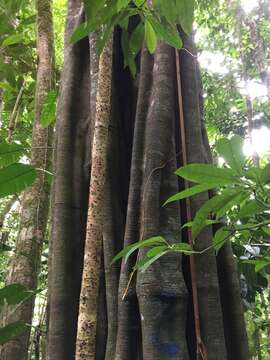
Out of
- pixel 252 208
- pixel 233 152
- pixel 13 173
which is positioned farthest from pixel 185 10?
pixel 13 173

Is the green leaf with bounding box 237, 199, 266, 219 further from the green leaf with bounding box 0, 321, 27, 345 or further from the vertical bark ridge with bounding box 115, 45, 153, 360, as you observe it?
the green leaf with bounding box 0, 321, 27, 345

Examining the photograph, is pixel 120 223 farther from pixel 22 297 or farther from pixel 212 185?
pixel 212 185

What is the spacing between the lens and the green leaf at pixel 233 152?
79cm

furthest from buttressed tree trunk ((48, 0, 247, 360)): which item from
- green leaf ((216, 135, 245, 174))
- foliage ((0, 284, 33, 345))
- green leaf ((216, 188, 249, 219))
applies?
green leaf ((216, 135, 245, 174))

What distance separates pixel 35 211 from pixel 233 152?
78.7 inches

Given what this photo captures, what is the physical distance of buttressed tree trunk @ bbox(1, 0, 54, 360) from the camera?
2.35 metres

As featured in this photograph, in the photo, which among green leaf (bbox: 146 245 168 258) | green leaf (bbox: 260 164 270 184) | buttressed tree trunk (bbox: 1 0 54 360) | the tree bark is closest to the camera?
green leaf (bbox: 260 164 270 184)

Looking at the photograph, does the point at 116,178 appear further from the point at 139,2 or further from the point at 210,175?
the point at 210,175

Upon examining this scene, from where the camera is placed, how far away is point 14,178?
3.96 ft

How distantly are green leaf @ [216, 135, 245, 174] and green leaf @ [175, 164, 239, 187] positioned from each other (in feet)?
0.05

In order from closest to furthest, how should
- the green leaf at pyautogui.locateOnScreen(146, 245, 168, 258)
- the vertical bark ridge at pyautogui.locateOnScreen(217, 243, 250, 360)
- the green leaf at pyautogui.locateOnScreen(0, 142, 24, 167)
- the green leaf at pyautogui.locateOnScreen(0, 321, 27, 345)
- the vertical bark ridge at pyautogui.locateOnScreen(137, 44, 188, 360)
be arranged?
the green leaf at pyautogui.locateOnScreen(146, 245, 168, 258) → the green leaf at pyautogui.locateOnScreen(0, 142, 24, 167) → the vertical bark ridge at pyautogui.locateOnScreen(137, 44, 188, 360) → the green leaf at pyautogui.locateOnScreen(0, 321, 27, 345) → the vertical bark ridge at pyautogui.locateOnScreen(217, 243, 250, 360)

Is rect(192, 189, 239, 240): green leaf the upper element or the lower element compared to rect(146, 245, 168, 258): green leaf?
upper

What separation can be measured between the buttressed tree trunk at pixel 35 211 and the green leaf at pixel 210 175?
1357mm

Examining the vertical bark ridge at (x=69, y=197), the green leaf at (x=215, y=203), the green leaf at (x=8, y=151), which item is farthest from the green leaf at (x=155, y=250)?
the vertical bark ridge at (x=69, y=197)
